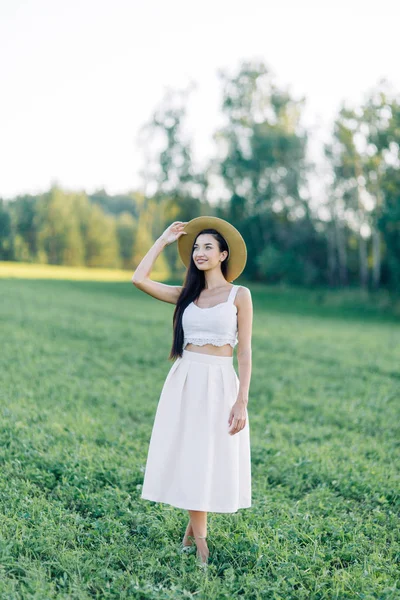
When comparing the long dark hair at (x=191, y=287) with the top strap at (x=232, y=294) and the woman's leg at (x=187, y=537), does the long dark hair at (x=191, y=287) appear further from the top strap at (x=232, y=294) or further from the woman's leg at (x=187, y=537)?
the woman's leg at (x=187, y=537)

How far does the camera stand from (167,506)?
4.65 m

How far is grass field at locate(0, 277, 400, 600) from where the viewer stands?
11.8ft

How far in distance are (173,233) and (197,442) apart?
4.42 ft

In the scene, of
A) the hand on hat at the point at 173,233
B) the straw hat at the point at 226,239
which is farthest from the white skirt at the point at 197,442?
the hand on hat at the point at 173,233

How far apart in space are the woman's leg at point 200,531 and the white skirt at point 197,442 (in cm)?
→ 21

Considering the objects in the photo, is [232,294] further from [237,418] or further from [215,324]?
[237,418]

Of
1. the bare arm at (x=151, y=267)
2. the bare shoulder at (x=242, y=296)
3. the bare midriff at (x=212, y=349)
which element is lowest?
the bare midriff at (x=212, y=349)

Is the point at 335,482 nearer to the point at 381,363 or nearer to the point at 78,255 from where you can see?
the point at 381,363

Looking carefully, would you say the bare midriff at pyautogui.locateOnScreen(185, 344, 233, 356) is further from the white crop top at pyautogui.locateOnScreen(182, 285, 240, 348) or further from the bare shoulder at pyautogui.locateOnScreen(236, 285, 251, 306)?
the bare shoulder at pyautogui.locateOnScreen(236, 285, 251, 306)

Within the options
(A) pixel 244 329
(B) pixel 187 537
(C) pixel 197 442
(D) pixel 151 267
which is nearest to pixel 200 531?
(B) pixel 187 537

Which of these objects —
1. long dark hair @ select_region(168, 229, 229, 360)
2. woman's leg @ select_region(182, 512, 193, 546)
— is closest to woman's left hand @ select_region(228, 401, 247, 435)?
long dark hair @ select_region(168, 229, 229, 360)

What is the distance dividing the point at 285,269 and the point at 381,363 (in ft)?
69.6

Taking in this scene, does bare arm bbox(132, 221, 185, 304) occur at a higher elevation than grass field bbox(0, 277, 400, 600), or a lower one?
higher

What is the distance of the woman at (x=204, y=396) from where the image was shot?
3.62 meters
